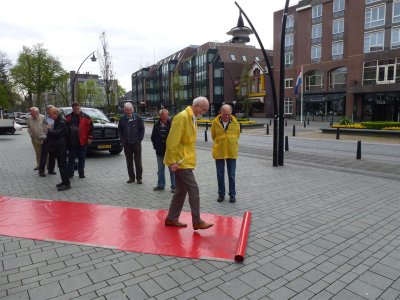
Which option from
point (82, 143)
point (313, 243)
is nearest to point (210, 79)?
point (82, 143)

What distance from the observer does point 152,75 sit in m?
86.9

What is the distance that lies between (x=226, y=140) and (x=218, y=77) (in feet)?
185

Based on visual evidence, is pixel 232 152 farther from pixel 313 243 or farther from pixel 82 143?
pixel 82 143

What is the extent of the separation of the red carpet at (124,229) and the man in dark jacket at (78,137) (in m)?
2.36

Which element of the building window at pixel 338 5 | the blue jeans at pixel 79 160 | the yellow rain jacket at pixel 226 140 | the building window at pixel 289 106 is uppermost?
the building window at pixel 338 5

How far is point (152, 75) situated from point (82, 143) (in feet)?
268

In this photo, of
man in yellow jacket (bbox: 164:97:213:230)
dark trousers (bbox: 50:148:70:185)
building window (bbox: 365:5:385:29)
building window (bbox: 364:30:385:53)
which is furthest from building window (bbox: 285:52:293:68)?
man in yellow jacket (bbox: 164:97:213:230)

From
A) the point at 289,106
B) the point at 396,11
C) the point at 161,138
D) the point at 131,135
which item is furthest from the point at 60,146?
the point at 289,106

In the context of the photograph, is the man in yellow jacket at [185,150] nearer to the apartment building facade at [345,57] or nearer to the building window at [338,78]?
the apartment building facade at [345,57]

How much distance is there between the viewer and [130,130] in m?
7.58

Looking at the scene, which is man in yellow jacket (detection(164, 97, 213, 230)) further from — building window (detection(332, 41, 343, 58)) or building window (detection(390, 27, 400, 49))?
building window (detection(332, 41, 343, 58))

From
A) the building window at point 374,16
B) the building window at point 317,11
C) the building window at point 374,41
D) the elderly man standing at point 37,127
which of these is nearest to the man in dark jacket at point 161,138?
the elderly man standing at point 37,127

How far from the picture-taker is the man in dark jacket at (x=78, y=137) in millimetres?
7945

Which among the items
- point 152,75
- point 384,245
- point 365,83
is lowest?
point 384,245
